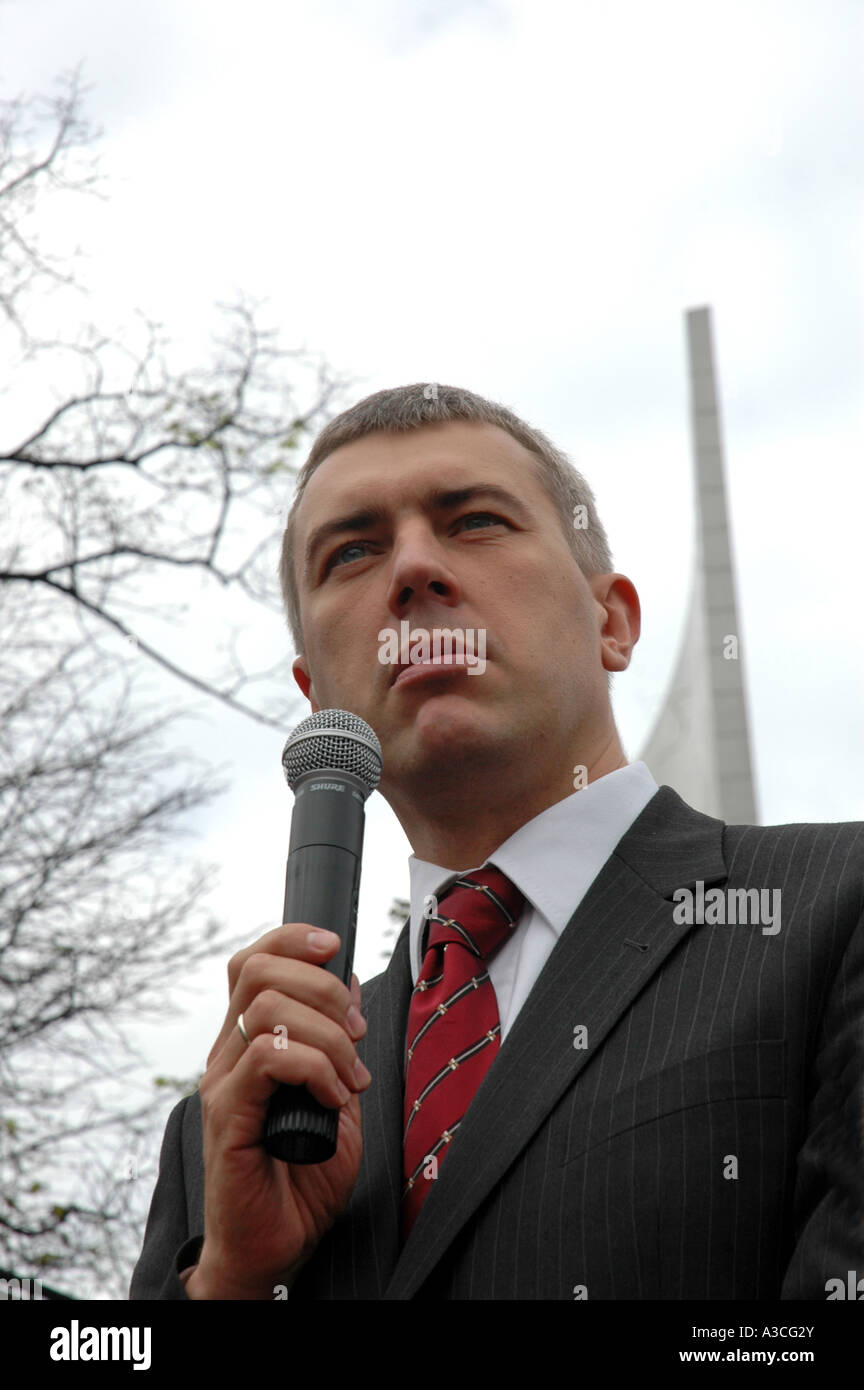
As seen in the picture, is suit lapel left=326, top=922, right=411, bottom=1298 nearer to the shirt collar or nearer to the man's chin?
the shirt collar

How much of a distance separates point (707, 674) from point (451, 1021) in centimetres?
2301

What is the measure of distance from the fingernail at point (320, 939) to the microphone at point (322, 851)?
4 centimetres

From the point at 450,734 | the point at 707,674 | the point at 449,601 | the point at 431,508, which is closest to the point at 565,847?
the point at 450,734

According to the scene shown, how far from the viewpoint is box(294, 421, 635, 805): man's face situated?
290 cm

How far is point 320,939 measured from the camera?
2.02 m

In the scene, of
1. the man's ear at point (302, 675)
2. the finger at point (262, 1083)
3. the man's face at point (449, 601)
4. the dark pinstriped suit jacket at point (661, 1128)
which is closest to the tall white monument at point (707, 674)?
the man's ear at point (302, 675)

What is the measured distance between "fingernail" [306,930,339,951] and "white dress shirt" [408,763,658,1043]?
1.83 feet

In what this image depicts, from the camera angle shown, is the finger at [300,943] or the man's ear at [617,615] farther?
the man's ear at [617,615]

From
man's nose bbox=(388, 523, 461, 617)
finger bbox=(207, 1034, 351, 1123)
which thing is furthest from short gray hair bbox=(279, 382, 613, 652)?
finger bbox=(207, 1034, 351, 1123)

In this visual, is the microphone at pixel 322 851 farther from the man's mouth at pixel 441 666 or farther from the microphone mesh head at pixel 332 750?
the man's mouth at pixel 441 666

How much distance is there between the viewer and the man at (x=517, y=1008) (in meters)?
2.01

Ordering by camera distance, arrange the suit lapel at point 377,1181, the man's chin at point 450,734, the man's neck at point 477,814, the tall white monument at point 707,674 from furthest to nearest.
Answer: the tall white monument at point 707,674
the man's neck at point 477,814
the man's chin at point 450,734
the suit lapel at point 377,1181

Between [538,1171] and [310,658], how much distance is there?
1.48 meters
